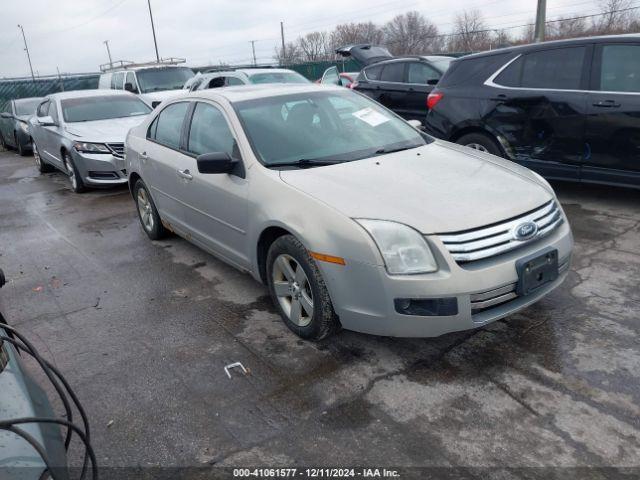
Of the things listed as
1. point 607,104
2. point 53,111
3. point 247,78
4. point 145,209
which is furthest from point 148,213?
point 247,78

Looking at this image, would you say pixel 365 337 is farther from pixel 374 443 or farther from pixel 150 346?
pixel 150 346

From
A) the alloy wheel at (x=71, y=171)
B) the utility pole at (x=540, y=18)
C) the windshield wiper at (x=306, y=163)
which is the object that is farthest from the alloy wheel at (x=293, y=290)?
the utility pole at (x=540, y=18)

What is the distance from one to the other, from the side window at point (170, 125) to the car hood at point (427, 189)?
172 centimetres

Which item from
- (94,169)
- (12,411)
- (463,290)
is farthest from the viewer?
(94,169)

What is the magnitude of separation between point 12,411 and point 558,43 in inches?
241

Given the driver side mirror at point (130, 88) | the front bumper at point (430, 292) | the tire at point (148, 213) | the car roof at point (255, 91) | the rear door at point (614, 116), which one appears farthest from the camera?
the driver side mirror at point (130, 88)

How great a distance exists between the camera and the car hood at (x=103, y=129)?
825 centimetres

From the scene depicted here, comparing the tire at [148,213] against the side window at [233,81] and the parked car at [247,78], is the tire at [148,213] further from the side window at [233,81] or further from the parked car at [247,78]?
the side window at [233,81]

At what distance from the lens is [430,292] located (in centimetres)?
285

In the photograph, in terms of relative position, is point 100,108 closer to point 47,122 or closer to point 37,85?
point 47,122

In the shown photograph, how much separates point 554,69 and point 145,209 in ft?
15.5

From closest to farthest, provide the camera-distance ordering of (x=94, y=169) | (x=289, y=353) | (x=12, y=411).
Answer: (x=12, y=411) < (x=289, y=353) < (x=94, y=169)

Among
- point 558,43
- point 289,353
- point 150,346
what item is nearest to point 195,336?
point 150,346

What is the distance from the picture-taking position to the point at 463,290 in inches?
112
